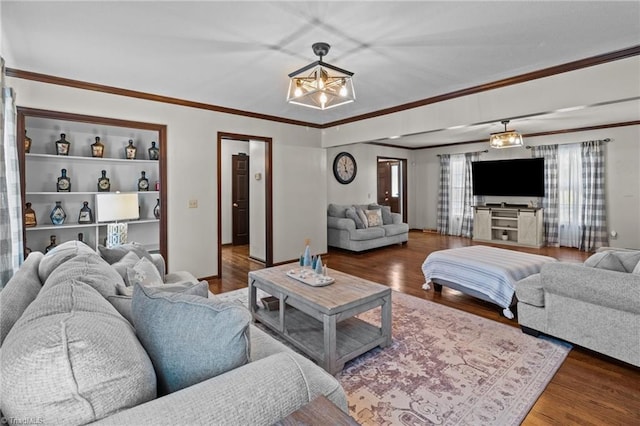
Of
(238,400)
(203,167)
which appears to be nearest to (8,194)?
(203,167)

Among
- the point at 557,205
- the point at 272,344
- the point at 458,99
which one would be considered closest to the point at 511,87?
the point at 458,99

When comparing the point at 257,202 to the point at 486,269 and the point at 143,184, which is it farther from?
the point at 486,269

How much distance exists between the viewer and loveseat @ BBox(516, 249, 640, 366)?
7.21 ft

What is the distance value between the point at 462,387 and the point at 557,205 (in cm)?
639

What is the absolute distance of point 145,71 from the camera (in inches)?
129

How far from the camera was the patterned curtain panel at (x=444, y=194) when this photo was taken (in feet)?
28.0

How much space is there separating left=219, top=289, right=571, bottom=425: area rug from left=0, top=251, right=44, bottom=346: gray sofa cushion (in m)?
1.68

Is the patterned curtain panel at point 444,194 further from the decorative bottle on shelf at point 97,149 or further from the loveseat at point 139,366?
the loveseat at point 139,366

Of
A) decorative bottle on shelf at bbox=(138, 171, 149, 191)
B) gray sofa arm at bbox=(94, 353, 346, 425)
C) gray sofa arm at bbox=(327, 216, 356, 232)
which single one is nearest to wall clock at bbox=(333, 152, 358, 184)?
gray sofa arm at bbox=(327, 216, 356, 232)

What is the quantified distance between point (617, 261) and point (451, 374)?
5.10ft

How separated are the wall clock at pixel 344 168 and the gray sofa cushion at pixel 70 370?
6545mm

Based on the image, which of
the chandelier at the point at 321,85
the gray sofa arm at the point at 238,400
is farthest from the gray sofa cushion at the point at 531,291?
the gray sofa arm at the point at 238,400

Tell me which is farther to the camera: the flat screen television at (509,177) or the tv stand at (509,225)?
the flat screen television at (509,177)

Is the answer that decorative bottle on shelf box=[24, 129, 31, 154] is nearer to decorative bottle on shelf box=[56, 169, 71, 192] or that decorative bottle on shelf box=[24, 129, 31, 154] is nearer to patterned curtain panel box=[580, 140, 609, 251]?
decorative bottle on shelf box=[56, 169, 71, 192]
